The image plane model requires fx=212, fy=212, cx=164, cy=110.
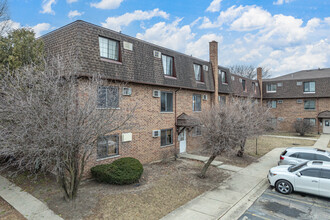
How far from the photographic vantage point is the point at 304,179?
344 inches

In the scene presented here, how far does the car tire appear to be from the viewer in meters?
9.05

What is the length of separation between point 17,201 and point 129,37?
949cm

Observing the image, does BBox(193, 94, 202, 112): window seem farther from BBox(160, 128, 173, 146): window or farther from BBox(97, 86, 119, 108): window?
BBox(97, 86, 119, 108): window

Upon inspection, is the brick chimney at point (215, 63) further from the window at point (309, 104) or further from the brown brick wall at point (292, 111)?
the window at point (309, 104)

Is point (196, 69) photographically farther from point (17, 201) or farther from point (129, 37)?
point (17, 201)

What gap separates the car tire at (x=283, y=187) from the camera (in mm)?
9052

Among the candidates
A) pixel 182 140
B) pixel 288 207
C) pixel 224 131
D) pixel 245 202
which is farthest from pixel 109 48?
pixel 288 207

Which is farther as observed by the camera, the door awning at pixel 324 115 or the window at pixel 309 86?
the window at pixel 309 86

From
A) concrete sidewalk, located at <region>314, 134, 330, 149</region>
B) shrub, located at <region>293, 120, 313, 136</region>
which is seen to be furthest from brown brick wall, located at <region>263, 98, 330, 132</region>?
concrete sidewalk, located at <region>314, 134, 330, 149</region>

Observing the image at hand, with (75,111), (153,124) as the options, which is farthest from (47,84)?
(153,124)

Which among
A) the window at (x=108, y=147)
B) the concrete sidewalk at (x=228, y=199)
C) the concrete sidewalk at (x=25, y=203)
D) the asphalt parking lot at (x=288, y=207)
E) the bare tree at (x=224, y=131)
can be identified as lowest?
the asphalt parking lot at (x=288, y=207)

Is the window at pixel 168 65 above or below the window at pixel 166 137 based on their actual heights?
above

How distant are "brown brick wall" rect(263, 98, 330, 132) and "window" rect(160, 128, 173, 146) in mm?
21954

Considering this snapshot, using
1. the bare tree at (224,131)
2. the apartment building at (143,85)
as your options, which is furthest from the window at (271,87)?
the bare tree at (224,131)
